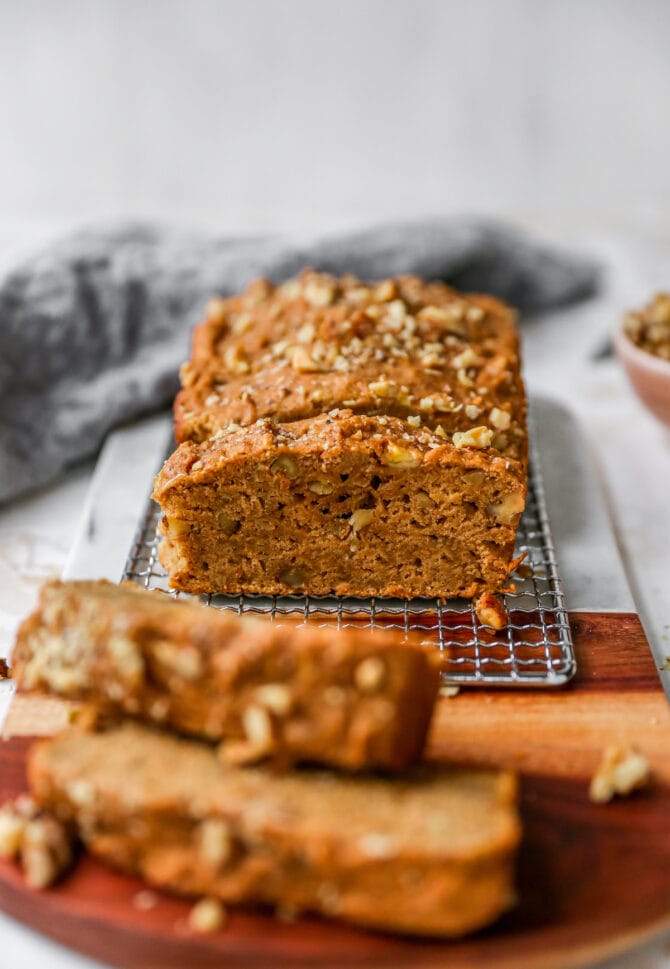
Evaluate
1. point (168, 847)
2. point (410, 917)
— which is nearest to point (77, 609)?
point (168, 847)

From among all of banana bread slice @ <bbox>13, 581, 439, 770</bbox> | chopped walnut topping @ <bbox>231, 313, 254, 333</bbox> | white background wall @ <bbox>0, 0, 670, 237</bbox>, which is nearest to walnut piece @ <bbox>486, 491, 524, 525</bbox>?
banana bread slice @ <bbox>13, 581, 439, 770</bbox>

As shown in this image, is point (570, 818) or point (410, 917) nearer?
point (410, 917)

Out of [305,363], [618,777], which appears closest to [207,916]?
[618,777]

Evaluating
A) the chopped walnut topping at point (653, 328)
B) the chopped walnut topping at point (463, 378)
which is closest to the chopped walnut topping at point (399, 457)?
the chopped walnut topping at point (463, 378)

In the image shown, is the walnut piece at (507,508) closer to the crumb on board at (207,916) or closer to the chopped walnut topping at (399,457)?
the chopped walnut topping at (399,457)

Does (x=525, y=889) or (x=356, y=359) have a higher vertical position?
(x=356, y=359)

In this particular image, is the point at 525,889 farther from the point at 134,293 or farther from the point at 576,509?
the point at 134,293

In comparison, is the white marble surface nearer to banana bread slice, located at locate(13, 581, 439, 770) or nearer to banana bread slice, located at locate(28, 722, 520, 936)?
banana bread slice, located at locate(28, 722, 520, 936)

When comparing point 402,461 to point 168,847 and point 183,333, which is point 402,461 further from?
point 183,333

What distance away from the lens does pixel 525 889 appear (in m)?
2.39

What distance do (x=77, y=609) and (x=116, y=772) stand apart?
1.41ft

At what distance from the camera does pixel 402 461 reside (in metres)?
3.31

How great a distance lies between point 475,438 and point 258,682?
4.60ft

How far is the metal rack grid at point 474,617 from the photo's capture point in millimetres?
3145
